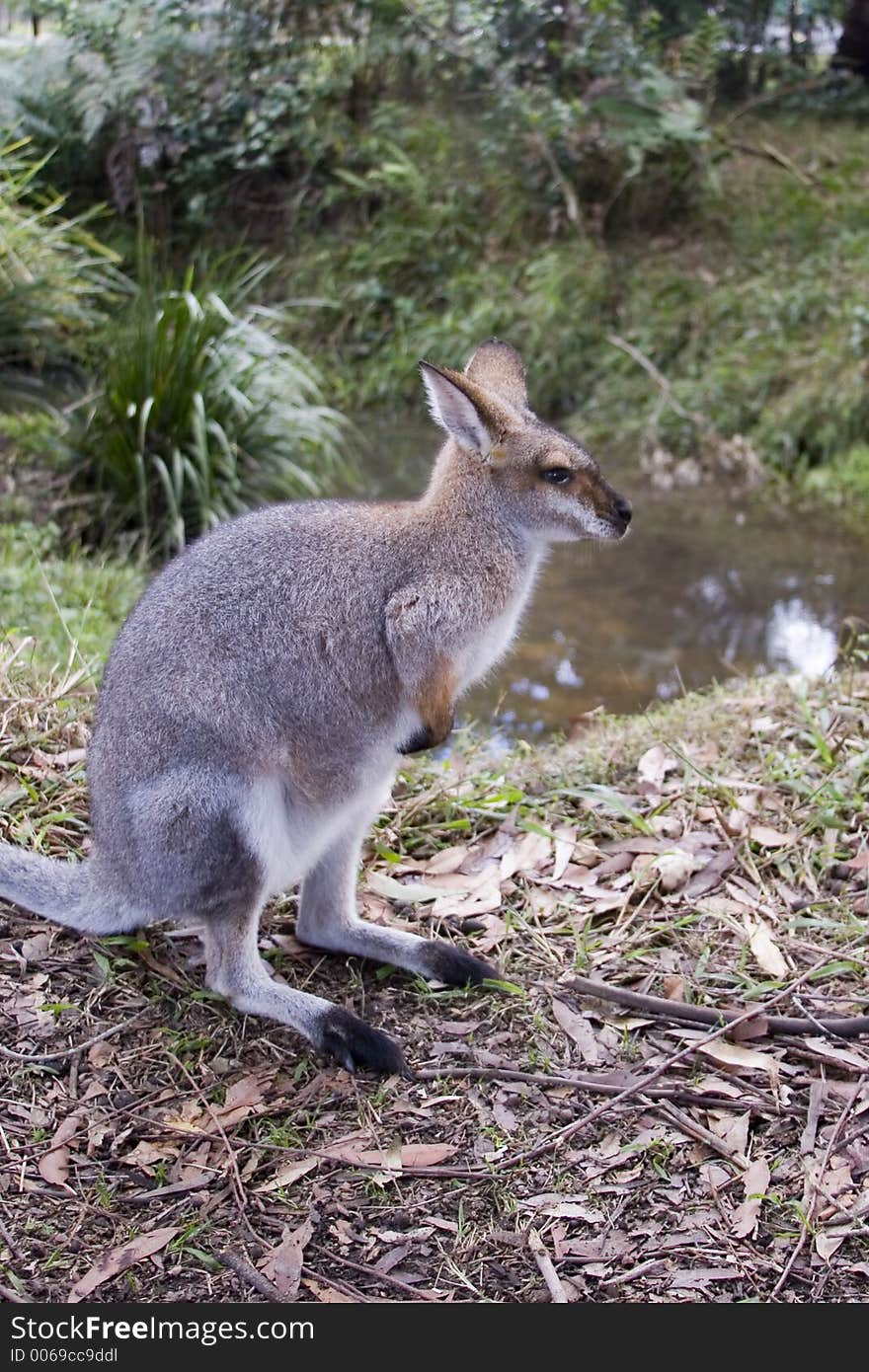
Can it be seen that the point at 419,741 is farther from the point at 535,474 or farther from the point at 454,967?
the point at 535,474

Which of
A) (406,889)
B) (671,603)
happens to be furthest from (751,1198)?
(671,603)

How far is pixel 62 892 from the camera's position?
3.37m

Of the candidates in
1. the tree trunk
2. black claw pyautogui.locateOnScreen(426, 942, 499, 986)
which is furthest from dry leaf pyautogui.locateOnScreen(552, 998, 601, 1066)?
the tree trunk

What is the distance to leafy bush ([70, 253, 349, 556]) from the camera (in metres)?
6.95

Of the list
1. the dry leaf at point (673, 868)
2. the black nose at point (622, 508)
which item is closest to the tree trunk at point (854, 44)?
the black nose at point (622, 508)

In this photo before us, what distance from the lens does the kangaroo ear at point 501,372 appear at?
11.6 feet

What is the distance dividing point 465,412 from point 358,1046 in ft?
5.00

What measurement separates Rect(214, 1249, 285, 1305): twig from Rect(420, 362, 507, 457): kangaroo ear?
1913 mm

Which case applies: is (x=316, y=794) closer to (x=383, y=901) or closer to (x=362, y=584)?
(x=362, y=584)

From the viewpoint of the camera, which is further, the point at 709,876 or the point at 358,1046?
the point at 709,876

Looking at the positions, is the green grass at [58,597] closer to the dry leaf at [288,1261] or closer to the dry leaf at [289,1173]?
the dry leaf at [289,1173]

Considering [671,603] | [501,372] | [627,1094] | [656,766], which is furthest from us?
[671,603]

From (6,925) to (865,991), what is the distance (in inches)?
85.3

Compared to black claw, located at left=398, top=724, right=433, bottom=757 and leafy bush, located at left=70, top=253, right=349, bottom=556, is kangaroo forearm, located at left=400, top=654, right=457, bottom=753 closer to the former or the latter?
black claw, located at left=398, top=724, right=433, bottom=757
